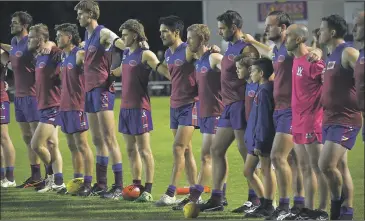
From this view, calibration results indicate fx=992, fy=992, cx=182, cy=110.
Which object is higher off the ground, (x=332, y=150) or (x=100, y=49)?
(x=100, y=49)

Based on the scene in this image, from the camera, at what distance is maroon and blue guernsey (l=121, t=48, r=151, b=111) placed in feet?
Result: 37.1

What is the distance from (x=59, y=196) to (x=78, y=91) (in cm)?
130

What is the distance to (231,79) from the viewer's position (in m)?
10.0

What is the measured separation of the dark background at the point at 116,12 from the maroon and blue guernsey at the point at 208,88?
63.6 ft

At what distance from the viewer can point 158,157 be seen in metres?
16.3

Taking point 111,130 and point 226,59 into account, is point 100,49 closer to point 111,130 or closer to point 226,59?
point 111,130

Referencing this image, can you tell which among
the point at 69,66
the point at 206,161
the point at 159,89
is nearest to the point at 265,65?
the point at 206,161

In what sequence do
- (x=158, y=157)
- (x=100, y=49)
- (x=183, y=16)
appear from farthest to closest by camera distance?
1. (x=183, y=16)
2. (x=158, y=157)
3. (x=100, y=49)

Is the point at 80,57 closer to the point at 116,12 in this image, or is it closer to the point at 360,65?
the point at 360,65

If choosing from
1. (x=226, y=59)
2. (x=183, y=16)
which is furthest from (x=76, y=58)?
(x=183, y=16)

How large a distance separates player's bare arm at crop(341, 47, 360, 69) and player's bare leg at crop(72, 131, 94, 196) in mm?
4363

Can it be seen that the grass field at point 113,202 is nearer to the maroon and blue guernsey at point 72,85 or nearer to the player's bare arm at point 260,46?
the maroon and blue guernsey at point 72,85

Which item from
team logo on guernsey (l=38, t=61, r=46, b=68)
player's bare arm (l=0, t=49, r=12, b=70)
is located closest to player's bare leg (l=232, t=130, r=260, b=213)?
team logo on guernsey (l=38, t=61, r=46, b=68)

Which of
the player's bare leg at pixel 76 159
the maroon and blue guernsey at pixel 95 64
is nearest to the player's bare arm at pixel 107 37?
the maroon and blue guernsey at pixel 95 64
